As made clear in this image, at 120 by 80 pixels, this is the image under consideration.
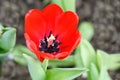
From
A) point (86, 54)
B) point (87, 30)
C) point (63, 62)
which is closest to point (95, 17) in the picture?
point (87, 30)

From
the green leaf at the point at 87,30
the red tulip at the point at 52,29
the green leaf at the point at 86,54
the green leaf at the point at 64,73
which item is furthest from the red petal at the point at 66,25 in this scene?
the green leaf at the point at 87,30

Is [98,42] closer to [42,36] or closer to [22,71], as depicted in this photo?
[22,71]

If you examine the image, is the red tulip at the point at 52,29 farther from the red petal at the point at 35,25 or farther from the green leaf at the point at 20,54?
the green leaf at the point at 20,54

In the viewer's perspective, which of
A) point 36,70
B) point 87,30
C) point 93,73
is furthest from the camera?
point 87,30

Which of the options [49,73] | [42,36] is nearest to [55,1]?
[42,36]

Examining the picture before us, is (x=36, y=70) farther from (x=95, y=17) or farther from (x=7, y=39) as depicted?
(x=95, y=17)
